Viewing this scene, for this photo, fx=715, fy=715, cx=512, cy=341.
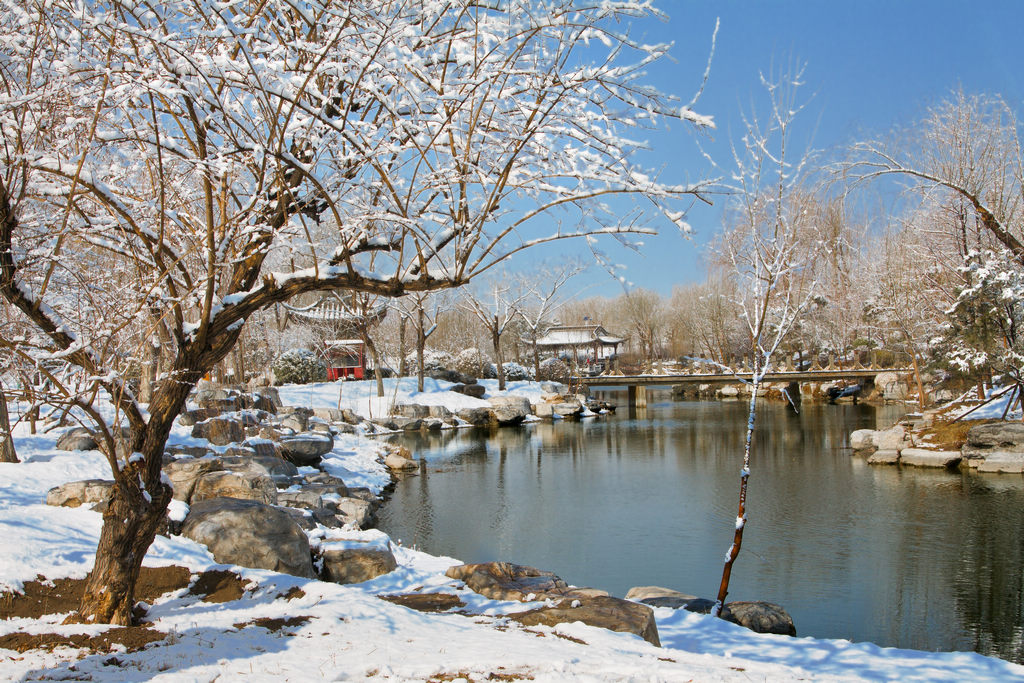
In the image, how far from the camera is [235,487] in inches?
328

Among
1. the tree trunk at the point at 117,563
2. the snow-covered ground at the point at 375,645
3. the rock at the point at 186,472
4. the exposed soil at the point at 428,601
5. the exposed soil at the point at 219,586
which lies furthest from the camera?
the rock at the point at 186,472

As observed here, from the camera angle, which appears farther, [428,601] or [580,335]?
[580,335]

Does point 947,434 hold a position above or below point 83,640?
above

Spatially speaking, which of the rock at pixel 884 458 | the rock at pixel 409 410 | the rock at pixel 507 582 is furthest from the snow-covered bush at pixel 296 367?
the rock at pixel 507 582

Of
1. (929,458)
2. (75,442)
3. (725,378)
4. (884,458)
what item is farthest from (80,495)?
(725,378)

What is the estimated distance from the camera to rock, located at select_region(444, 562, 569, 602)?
5.49m

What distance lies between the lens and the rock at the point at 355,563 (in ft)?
19.4

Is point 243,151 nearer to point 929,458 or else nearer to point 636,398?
point 929,458

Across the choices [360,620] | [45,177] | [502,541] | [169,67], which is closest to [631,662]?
[360,620]

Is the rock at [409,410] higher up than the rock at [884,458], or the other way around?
the rock at [409,410]

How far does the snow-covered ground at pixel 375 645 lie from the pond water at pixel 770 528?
192 cm

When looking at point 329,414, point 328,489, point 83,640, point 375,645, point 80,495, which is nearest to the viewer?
point 83,640

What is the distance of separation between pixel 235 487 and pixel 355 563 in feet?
9.85

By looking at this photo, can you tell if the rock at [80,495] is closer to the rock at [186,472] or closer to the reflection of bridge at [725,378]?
the rock at [186,472]
